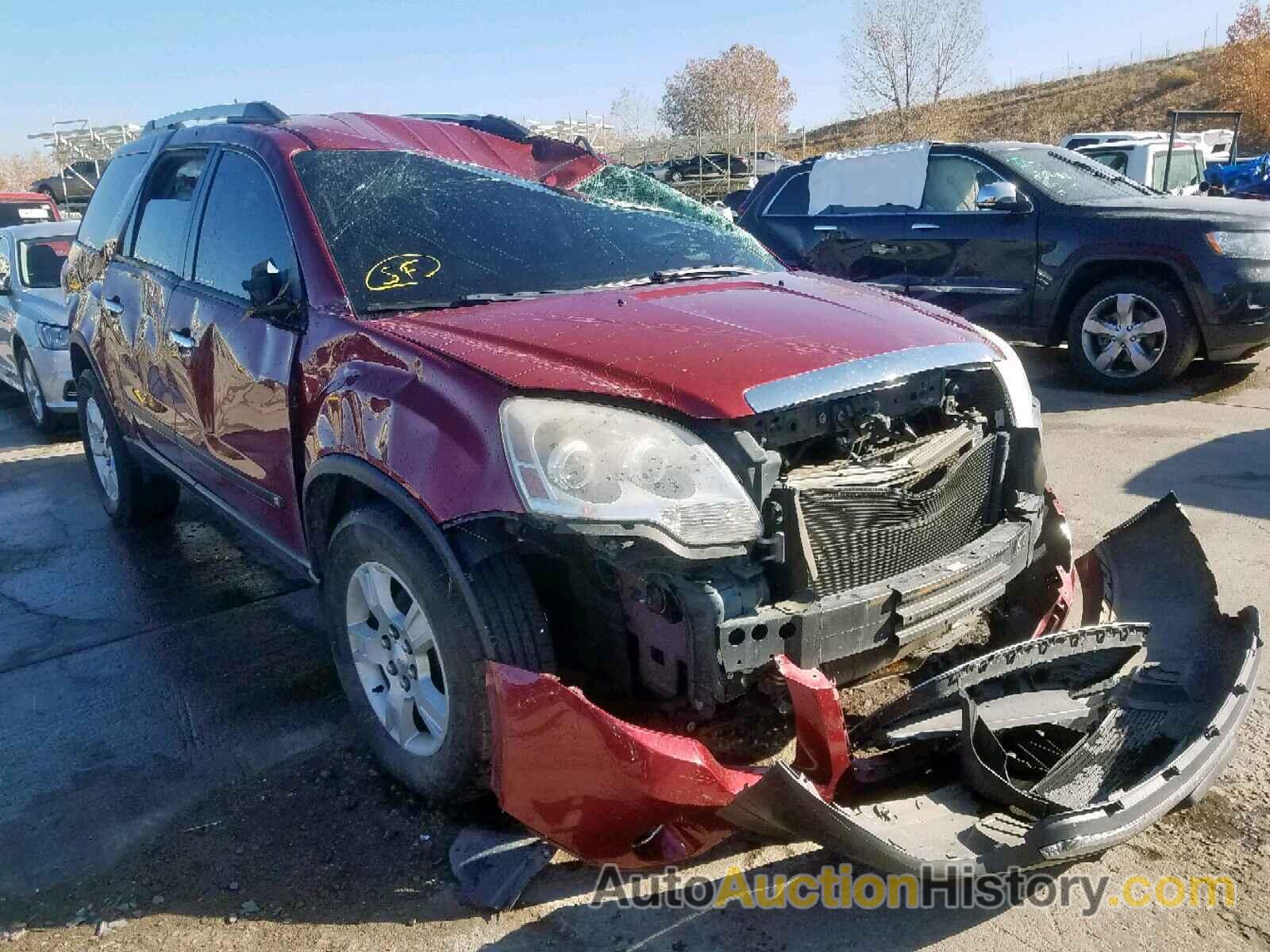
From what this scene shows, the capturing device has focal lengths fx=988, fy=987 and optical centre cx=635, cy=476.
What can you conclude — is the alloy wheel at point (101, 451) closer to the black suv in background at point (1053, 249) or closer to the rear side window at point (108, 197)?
the rear side window at point (108, 197)

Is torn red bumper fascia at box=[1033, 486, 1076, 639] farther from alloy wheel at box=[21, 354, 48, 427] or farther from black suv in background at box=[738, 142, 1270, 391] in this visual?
alloy wheel at box=[21, 354, 48, 427]

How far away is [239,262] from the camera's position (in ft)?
11.5

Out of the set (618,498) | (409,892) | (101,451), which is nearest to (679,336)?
(618,498)

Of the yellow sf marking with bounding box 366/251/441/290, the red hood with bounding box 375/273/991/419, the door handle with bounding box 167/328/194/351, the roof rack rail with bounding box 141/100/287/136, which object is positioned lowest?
the door handle with bounding box 167/328/194/351

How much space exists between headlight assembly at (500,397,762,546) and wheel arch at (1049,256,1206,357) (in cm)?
622

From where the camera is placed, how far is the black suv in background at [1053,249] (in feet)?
23.1

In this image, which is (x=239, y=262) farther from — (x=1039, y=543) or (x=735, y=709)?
(x=1039, y=543)

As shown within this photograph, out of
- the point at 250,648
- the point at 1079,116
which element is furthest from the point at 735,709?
the point at 1079,116

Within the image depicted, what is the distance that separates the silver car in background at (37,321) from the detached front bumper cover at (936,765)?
262 inches

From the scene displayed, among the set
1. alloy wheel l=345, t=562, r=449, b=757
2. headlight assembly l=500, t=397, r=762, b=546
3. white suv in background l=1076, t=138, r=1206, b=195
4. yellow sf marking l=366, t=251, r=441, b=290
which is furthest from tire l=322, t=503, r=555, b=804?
white suv in background l=1076, t=138, r=1206, b=195

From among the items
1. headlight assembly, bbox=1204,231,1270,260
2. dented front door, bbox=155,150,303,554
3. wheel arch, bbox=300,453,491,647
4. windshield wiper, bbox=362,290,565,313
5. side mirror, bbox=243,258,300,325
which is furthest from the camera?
headlight assembly, bbox=1204,231,1270,260

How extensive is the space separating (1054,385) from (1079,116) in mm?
42894

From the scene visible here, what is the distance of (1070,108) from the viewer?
151ft

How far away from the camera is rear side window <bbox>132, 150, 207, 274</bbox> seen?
402 centimetres
